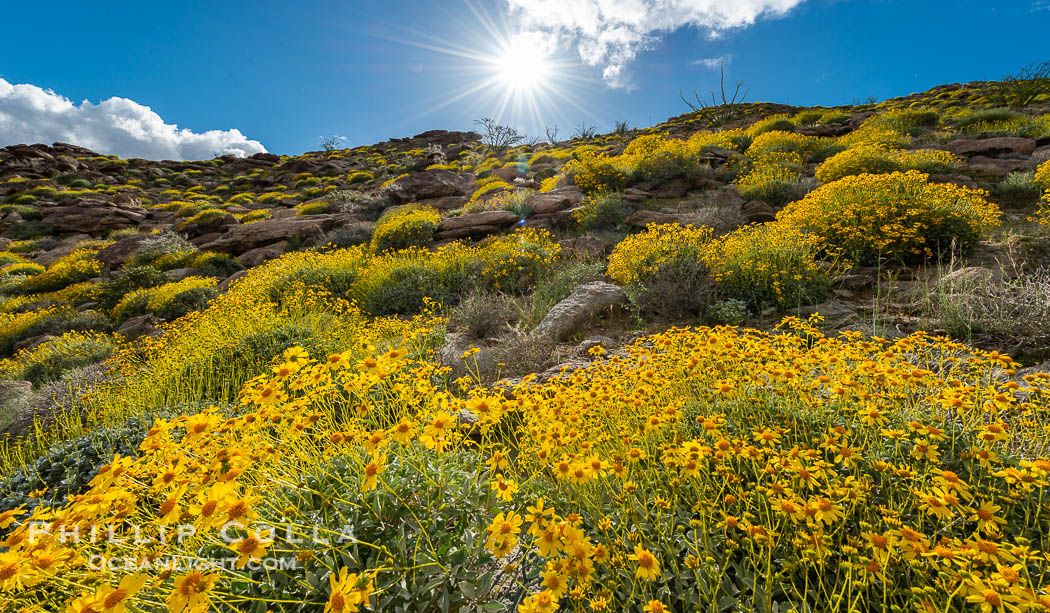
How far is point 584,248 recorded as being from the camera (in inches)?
321

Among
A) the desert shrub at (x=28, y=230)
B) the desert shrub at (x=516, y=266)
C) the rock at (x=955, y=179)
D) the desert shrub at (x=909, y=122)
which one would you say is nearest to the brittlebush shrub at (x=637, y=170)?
the desert shrub at (x=516, y=266)

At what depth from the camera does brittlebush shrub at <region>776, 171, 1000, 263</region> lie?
18.2ft

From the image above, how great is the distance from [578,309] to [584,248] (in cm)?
322

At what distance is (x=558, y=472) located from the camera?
1598 mm

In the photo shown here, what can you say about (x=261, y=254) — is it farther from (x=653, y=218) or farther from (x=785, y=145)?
(x=785, y=145)

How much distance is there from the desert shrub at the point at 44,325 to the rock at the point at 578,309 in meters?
10.7

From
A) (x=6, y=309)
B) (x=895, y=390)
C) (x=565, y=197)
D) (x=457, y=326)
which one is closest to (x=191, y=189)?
(x=6, y=309)

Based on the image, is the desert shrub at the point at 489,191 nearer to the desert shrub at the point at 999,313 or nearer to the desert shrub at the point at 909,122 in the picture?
the desert shrub at the point at 999,313

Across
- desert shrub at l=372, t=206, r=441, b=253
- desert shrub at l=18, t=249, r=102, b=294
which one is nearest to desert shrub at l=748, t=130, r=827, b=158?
desert shrub at l=372, t=206, r=441, b=253

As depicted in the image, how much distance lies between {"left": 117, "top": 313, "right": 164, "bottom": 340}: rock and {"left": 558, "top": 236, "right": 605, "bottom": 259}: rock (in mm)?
8151

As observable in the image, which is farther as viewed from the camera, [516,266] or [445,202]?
[445,202]

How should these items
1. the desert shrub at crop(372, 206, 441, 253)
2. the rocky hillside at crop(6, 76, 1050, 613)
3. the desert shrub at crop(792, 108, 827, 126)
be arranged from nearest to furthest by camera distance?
the rocky hillside at crop(6, 76, 1050, 613)
the desert shrub at crop(372, 206, 441, 253)
the desert shrub at crop(792, 108, 827, 126)

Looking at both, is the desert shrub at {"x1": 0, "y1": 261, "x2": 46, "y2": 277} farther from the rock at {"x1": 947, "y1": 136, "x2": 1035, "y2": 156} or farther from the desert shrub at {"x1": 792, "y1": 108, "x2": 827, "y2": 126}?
the desert shrub at {"x1": 792, "y1": 108, "x2": 827, "y2": 126}

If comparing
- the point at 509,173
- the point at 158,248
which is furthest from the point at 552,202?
the point at 158,248
